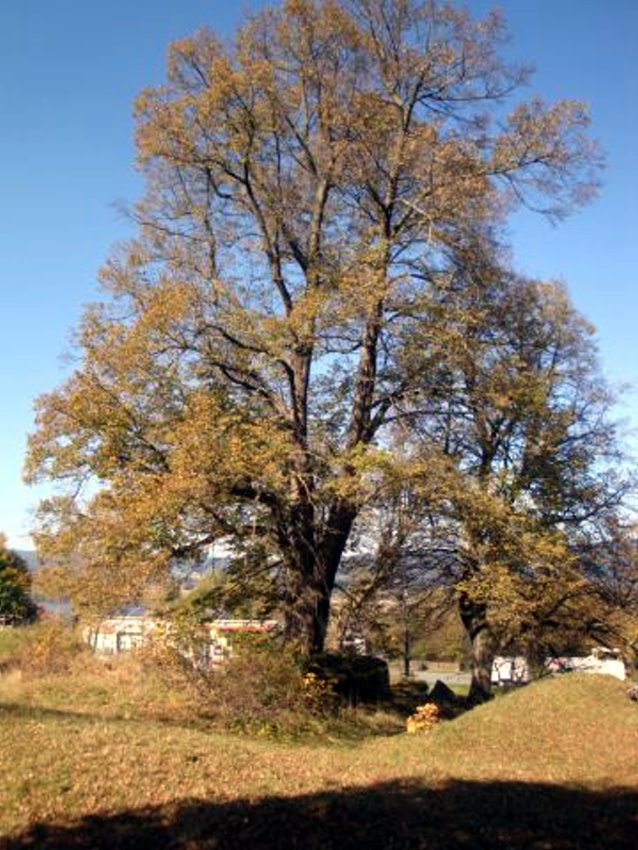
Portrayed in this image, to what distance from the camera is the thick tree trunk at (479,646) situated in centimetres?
2533

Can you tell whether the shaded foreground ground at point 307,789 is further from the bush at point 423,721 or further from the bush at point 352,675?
the bush at point 352,675

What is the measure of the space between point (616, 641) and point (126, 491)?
18.1 m

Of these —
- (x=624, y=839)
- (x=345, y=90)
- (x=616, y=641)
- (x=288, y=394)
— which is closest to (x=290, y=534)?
(x=288, y=394)

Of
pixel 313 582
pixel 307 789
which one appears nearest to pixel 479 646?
pixel 313 582

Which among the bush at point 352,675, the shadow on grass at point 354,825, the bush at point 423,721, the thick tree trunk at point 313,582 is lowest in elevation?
the shadow on grass at point 354,825

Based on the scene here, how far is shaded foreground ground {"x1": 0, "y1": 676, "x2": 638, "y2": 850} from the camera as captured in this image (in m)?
6.86

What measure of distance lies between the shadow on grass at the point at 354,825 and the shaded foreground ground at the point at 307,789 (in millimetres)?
16

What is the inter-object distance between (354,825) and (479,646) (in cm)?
2040

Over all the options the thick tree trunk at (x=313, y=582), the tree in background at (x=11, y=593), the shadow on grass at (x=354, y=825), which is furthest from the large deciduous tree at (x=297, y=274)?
the tree in background at (x=11, y=593)

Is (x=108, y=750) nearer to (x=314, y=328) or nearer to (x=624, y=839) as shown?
(x=624, y=839)

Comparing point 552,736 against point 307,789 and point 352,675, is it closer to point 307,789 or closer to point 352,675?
point 307,789

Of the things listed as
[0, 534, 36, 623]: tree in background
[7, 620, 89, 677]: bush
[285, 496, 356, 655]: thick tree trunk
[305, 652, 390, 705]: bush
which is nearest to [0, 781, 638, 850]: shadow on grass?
[305, 652, 390, 705]: bush

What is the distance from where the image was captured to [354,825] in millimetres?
6988

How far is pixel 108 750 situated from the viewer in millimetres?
9234
